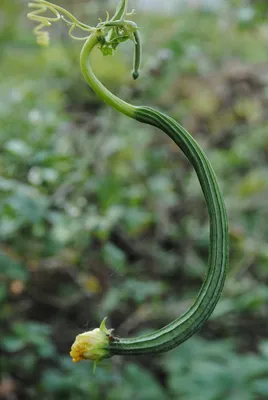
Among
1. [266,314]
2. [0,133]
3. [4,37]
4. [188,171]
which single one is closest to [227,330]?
[266,314]

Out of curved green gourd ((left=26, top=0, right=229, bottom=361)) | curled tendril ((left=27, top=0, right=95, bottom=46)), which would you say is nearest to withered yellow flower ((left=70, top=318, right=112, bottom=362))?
curved green gourd ((left=26, top=0, right=229, bottom=361))

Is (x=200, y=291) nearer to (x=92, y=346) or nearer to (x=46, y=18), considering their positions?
(x=92, y=346)

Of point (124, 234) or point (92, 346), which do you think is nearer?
point (92, 346)

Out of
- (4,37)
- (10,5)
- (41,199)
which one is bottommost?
(41,199)

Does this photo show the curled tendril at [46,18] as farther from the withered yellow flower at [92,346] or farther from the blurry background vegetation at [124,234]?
the blurry background vegetation at [124,234]

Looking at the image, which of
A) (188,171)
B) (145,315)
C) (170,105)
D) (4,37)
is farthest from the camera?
(4,37)

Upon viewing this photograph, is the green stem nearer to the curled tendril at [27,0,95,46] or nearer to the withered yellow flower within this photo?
the withered yellow flower

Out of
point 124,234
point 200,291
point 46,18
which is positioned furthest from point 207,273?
point 124,234

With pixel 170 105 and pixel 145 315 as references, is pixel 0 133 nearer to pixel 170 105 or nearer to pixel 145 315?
pixel 145 315
